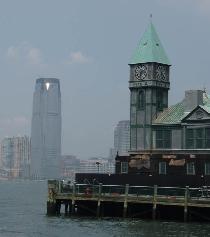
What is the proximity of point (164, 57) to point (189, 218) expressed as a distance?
25.4m

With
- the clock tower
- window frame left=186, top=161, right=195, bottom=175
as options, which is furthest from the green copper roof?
A: window frame left=186, top=161, right=195, bottom=175

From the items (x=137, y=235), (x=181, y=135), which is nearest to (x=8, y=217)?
(x=181, y=135)

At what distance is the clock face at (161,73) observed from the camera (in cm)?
7581

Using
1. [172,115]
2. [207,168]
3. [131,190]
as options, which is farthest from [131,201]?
[172,115]

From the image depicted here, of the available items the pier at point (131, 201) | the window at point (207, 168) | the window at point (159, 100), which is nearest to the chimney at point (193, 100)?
the window at point (159, 100)

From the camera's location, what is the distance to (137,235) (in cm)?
5131

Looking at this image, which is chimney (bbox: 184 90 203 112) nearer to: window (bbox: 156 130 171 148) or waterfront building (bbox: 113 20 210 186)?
waterfront building (bbox: 113 20 210 186)

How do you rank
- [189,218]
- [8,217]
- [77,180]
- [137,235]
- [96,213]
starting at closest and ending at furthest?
[137,235], [189,218], [96,213], [77,180], [8,217]

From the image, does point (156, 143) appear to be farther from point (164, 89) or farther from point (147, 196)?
point (147, 196)

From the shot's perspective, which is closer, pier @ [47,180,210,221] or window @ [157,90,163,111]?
pier @ [47,180,210,221]

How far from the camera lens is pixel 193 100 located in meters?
71.9

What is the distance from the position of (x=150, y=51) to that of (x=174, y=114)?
8277 mm

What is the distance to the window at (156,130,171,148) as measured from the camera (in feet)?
234

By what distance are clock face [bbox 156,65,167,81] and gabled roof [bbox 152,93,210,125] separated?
11.8 feet
